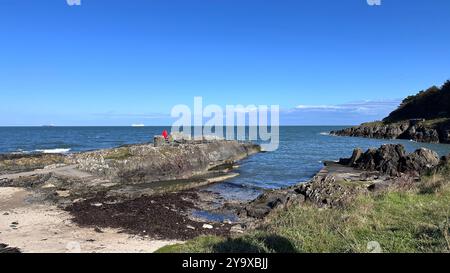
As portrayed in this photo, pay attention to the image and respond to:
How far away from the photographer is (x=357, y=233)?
8945 millimetres

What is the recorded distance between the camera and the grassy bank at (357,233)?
779 cm

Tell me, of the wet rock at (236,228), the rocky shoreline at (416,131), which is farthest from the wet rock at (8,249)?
the rocky shoreline at (416,131)

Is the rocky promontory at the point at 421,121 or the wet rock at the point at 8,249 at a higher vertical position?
the rocky promontory at the point at 421,121

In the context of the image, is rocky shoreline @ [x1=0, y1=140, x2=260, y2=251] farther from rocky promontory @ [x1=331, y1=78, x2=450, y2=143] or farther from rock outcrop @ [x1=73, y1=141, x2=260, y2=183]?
rocky promontory @ [x1=331, y1=78, x2=450, y2=143]

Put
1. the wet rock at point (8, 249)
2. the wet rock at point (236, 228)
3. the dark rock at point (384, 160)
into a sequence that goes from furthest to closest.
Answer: the dark rock at point (384, 160) < the wet rock at point (236, 228) < the wet rock at point (8, 249)

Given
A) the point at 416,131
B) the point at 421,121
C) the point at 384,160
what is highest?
the point at 421,121

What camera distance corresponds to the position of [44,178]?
23.5 meters

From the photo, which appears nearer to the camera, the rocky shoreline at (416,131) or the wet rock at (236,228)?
the wet rock at (236,228)

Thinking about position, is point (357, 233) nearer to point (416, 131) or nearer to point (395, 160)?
point (395, 160)

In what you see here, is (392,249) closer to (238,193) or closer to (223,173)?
(238,193)

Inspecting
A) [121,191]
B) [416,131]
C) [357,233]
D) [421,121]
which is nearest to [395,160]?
[121,191]

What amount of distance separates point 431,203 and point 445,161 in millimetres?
9664

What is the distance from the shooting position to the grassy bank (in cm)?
779

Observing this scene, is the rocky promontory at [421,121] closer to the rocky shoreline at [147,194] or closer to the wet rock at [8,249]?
the rocky shoreline at [147,194]
